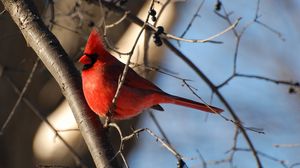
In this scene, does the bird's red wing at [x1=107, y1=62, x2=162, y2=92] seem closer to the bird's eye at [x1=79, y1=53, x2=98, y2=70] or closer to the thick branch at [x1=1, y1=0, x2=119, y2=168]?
the bird's eye at [x1=79, y1=53, x2=98, y2=70]

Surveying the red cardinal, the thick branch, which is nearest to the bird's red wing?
the red cardinal

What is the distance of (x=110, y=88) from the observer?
260 centimetres

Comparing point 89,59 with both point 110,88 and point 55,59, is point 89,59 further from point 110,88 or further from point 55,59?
point 55,59

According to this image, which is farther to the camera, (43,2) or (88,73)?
(43,2)

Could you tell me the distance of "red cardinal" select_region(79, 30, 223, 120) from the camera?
99.5 inches

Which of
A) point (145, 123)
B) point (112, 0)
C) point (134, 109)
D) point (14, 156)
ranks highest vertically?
point (112, 0)

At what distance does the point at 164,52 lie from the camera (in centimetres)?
370

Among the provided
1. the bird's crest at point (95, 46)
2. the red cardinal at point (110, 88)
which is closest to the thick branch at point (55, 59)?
the red cardinal at point (110, 88)

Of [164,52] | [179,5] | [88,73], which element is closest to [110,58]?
[88,73]

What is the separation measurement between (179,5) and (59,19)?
0.74m

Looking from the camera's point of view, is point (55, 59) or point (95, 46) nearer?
point (55, 59)

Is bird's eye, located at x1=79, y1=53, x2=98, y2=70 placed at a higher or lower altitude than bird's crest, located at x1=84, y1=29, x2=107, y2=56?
lower

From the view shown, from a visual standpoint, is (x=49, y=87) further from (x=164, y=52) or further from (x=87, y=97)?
(x=87, y=97)


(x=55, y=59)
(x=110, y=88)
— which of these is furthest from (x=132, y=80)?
(x=55, y=59)
